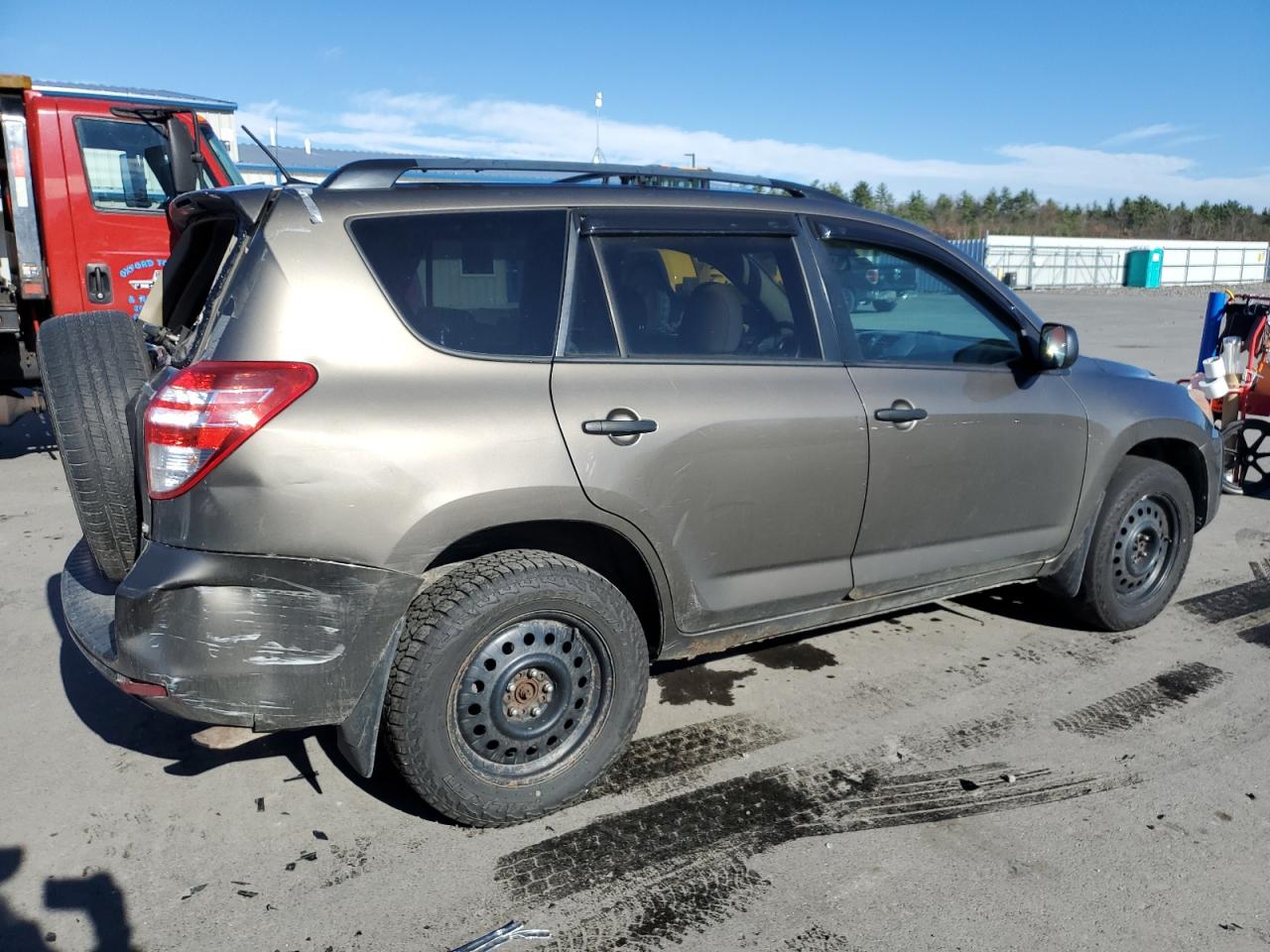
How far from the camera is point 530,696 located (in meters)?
3.08

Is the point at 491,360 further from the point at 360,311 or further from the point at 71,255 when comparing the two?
the point at 71,255

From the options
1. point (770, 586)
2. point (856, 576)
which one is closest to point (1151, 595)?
point (856, 576)

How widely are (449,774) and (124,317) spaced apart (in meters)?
1.91

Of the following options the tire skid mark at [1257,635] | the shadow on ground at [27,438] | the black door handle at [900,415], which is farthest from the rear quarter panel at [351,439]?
the shadow on ground at [27,438]

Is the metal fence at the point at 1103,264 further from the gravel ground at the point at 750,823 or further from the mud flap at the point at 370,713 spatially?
the mud flap at the point at 370,713

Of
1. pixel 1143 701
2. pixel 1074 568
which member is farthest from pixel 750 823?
pixel 1074 568

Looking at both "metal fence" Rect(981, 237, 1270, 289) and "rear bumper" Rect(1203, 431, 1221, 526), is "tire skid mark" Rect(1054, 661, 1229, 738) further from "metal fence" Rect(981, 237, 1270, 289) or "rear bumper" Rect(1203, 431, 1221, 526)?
"metal fence" Rect(981, 237, 1270, 289)

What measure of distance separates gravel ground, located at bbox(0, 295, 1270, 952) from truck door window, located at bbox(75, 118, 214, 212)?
15.2 feet

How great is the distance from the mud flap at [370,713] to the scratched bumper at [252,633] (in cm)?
2

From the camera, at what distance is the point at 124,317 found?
3.43 meters

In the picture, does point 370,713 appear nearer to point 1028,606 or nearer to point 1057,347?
point 1057,347

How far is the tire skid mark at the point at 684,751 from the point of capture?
3.38 metres

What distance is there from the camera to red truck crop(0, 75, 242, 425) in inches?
298

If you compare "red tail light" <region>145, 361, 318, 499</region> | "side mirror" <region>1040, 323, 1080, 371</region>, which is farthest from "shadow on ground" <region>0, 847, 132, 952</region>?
"side mirror" <region>1040, 323, 1080, 371</region>
